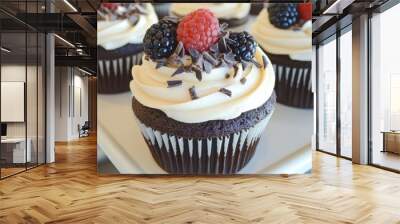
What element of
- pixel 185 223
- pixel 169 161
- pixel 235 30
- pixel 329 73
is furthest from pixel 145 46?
pixel 329 73

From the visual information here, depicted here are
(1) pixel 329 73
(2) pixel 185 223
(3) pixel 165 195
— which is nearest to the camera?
(2) pixel 185 223

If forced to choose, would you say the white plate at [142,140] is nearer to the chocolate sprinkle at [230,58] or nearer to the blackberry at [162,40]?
the blackberry at [162,40]

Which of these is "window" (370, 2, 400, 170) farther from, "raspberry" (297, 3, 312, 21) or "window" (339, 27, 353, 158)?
"raspberry" (297, 3, 312, 21)

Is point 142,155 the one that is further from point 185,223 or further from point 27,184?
point 185,223

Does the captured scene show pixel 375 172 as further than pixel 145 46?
Yes

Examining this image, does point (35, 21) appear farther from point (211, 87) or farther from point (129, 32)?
point (211, 87)

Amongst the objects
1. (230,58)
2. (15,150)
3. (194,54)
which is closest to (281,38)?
(230,58)

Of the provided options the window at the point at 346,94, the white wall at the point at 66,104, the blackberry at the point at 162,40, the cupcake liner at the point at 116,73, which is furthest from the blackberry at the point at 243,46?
the white wall at the point at 66,104
